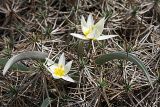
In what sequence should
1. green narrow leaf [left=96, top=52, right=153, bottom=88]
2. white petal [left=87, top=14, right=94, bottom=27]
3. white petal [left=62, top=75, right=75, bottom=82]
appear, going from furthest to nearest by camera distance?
1. white petal [left=87, top=14, right=94, bottom=27]
2. white petal [left=62, top=75, right=75, bottom=82]
3. green narrow leaf [left=96, top=52, right=153, bottom=88]

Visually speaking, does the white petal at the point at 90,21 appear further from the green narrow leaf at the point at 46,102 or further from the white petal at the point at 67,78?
the green narrow leaf at the point at 46,102

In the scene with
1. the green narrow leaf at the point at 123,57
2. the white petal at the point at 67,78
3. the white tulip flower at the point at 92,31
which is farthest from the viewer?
the white tulip flower at the point at 92,31

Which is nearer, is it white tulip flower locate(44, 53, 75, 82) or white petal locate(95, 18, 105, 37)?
white tulip flower locate(44, 53, 75, 82)

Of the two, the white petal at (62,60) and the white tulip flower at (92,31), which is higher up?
the white tulip flower at (92,31)

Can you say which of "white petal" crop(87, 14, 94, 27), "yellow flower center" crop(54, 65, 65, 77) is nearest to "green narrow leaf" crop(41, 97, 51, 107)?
"yellow flower center" crop(54, 65, 65, 77)

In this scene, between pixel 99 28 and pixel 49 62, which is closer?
pixel 49 62

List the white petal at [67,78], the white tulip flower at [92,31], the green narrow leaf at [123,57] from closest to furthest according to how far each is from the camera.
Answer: the green narrow leaf at [123,57] < the white petal at [67,78] < the white tulip flower at [92,31]

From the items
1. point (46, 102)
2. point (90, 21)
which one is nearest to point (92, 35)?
point (90, 21)

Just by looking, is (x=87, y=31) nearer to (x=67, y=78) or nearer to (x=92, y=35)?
(x=92, y=35)

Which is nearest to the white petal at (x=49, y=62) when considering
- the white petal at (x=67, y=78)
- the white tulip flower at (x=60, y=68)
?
the white tulip flower at (x=60, y=68)

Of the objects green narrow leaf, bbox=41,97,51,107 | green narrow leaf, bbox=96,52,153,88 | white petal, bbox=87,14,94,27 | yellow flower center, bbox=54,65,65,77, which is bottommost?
green narrow leaf, bbox=41,97,51,107

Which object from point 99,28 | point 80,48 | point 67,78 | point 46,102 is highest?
point 99,28

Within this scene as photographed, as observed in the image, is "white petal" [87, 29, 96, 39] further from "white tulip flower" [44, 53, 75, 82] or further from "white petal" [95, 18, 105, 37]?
"white tulip flower" [44, 53, 75, 82]

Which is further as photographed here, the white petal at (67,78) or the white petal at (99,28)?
the white petal at (99,28)
